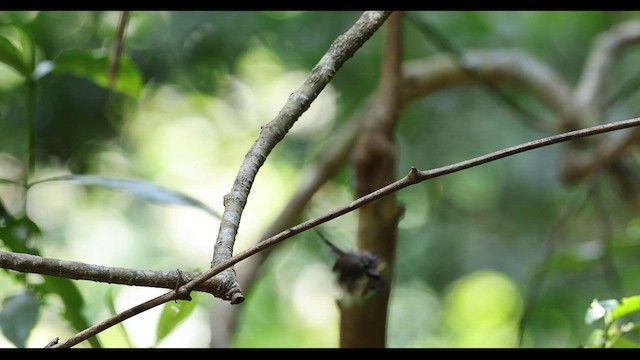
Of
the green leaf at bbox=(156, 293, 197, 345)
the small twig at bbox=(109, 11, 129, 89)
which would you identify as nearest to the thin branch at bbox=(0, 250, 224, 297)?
the green leaf at bbox=(156, 293, 197, 345)

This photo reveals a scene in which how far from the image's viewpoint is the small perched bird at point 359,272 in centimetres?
56

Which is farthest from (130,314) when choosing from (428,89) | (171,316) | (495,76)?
(495,76)

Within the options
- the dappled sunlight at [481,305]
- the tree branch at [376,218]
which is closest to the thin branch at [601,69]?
the tree branch at [376,218]

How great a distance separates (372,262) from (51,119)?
1.04 metres

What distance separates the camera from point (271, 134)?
37 centimetres

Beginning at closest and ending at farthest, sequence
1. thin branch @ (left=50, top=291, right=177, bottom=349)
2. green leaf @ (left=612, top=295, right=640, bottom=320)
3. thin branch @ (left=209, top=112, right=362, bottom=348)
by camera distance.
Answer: thin branch @ (left=50, top=291, right=177, bottom=349), green leaf @ (left=612, top=295, right=640, bottom=320), thin branch @ (left=209, top=112, right=362, bottom=348)

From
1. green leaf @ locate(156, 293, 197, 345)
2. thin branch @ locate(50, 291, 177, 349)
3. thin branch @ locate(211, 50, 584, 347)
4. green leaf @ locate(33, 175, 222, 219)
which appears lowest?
thin branch @ locate(50, 291, 177, 349)

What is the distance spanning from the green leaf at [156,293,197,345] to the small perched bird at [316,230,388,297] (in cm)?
11

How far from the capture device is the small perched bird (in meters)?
0.56

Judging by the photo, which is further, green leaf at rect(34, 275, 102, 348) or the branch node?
green leaf at rect(34, 275, 102, 348)

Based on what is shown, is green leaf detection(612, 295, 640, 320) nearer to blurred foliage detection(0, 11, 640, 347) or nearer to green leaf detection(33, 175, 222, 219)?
green leaf detection(33, 175, 222, 219)

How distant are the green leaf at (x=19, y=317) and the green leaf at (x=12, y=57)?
0.69ft

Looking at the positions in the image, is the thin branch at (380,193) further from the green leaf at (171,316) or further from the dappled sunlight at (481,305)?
the dappled sunlight at (481,305)

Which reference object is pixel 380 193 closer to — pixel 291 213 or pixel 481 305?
pixel 291 213
